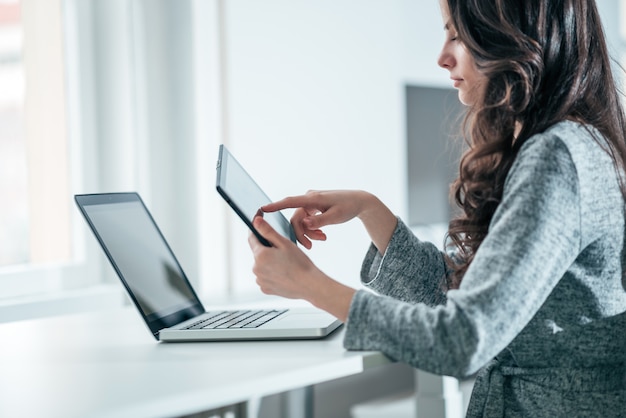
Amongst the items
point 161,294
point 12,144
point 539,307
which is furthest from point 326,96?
point 539,307

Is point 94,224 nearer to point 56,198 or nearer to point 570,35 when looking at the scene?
point 570,35

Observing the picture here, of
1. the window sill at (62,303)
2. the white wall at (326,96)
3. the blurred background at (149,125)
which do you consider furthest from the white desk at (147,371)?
the white wall at (326,96)

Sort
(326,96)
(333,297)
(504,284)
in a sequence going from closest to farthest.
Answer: (504,284), (333,297), (326,96)

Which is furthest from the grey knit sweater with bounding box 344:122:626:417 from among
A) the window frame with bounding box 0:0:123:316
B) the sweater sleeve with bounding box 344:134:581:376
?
the window frame with bounding box 0:0:123:316

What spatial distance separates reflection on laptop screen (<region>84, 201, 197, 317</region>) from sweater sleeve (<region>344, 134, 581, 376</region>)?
14.0 inches

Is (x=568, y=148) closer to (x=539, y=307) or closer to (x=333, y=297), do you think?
(x=539, y=307)

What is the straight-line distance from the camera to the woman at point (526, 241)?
842 mm

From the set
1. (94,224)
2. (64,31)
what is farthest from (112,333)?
(64,31)

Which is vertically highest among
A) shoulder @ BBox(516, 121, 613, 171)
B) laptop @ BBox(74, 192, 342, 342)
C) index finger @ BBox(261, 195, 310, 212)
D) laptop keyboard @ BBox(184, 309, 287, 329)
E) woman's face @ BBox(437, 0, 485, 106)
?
woman's face @ BBox(437, 0, 485, 106)

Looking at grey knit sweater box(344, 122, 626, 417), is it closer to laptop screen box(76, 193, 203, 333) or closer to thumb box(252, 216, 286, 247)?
thumb box(252, 216, 286, 247)

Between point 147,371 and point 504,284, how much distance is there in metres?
0.39

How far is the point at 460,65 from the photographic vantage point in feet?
3.48

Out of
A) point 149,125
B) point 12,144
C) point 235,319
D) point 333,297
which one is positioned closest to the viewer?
point 333,297

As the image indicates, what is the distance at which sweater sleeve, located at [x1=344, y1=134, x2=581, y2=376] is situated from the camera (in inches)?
32.7
